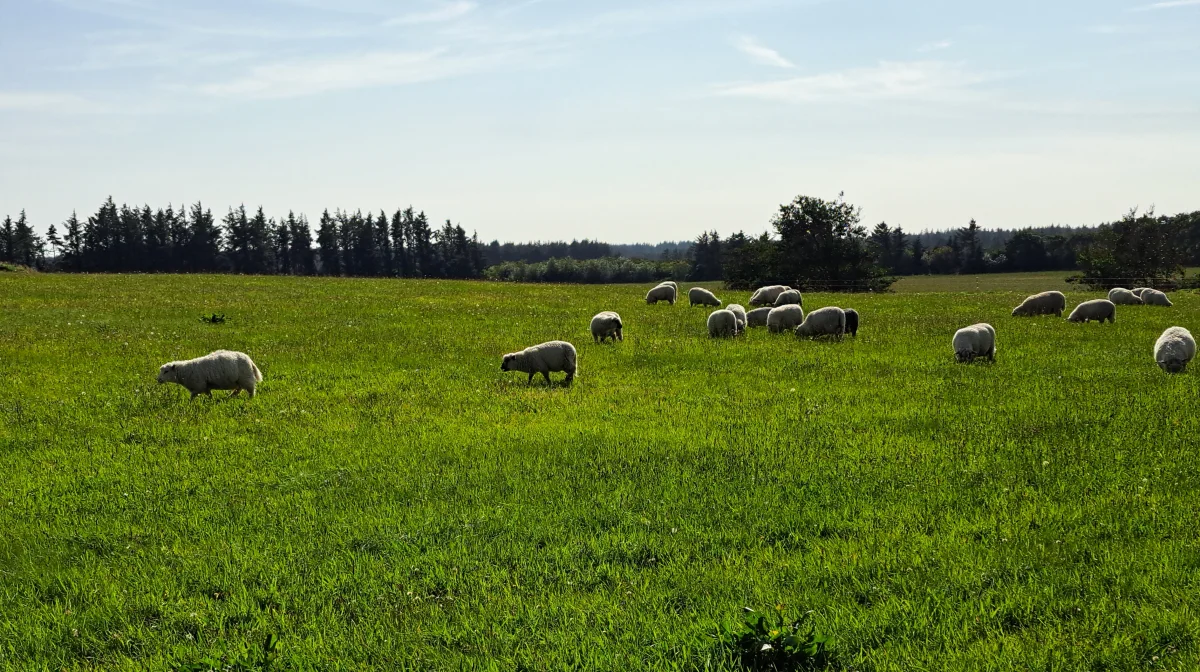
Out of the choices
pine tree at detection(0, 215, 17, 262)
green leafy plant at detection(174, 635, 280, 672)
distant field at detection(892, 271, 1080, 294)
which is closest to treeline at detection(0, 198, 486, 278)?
pine tree at detection(0, 215, 17, 262)

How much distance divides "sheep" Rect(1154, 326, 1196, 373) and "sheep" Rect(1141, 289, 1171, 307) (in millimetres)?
24773

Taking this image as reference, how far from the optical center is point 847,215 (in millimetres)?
82375

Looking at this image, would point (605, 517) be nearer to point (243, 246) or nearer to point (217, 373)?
point (217, 373)

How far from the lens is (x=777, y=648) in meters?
5.88

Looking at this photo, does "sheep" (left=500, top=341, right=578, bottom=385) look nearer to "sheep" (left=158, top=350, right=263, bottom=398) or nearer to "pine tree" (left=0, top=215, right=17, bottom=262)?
"sheep" (left=158, top=350, right=263, bottom=398)

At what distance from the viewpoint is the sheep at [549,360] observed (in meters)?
18.7

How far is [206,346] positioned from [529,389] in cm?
1319

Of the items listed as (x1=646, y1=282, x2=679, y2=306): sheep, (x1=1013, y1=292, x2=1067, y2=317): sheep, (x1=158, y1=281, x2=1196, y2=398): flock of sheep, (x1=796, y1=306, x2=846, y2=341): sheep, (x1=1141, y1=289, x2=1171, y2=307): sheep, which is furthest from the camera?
(x1=646, y1=282, x2=679, y2=306): sheep

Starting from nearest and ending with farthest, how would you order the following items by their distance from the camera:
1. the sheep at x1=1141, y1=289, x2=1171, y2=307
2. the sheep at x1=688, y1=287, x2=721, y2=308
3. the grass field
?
the grass field, the sheep at x1=1141, y1=289, x2=1171, y2=307, the sheep at x1=688, y1=287, x2=721, y2=308

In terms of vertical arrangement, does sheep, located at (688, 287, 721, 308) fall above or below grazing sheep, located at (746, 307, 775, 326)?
above

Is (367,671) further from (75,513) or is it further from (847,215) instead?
(847,215)

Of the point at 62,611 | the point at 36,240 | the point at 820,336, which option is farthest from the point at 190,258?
the point at 62,611

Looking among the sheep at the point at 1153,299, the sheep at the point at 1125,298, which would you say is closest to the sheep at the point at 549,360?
the sheep at the point at 1125,298

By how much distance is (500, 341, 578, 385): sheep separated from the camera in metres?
18.7
